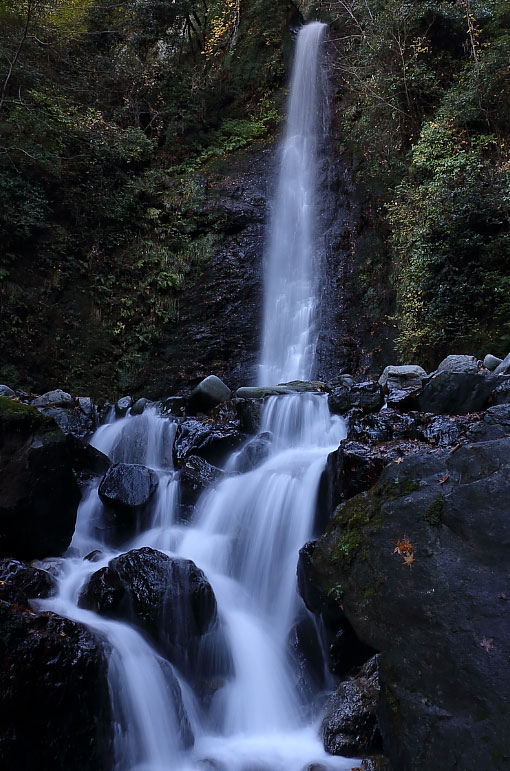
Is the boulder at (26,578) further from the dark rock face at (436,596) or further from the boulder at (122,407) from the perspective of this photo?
the boulder at (122,407)

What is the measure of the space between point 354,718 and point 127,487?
13.5ft

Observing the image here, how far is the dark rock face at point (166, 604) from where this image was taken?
4.60 meters

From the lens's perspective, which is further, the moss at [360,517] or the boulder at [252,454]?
the boulder at [252,454]

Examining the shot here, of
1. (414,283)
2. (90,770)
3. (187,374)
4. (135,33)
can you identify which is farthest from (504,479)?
(135,33)

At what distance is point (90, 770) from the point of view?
11.3ft

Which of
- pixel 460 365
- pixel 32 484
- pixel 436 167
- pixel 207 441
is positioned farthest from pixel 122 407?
pixel 436 167

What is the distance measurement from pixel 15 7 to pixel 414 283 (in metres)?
13.0

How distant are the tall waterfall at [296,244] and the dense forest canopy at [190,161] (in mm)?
765

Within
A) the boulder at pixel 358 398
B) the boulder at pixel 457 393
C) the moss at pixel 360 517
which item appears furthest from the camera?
the boulder at pixel 358 398

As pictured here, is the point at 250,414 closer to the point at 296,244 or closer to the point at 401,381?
the point at 401,381

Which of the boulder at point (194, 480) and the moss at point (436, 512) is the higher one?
the boulder at point (194, 480)

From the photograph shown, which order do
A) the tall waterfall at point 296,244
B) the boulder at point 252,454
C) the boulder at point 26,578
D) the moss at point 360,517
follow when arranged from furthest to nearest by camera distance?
the tall waterfall at point 296,244
the boulder at point 252,454
the boulder at point 26,578
the moss at point 360,517

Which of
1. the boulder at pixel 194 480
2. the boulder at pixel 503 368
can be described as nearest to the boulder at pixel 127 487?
the boulder at pixel 194 480

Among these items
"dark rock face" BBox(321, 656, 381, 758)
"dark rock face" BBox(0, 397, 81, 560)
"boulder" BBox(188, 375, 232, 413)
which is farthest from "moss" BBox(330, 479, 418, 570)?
"boulder" BBox(188, 375, 232, 413)
